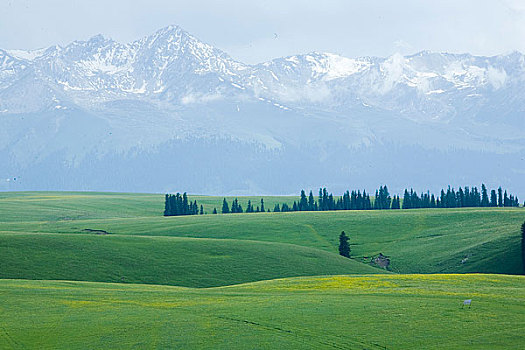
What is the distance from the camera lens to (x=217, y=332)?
51.0 meters

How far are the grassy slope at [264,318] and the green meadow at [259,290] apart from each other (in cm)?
13

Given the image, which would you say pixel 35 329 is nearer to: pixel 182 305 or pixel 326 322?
pixel 182 305

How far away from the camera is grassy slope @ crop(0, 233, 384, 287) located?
93750 millimetres

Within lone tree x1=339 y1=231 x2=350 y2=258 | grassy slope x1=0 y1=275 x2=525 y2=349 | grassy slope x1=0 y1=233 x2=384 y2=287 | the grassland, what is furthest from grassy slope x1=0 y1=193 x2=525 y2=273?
grassy slope x1=0 y1=275 x2=525 y2=349

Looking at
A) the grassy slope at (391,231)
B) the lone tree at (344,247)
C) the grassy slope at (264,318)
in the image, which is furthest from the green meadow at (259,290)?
the lone tree at (344,247)

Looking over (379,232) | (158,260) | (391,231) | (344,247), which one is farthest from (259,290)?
(391,231)

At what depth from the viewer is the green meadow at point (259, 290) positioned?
1967 inches

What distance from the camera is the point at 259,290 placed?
245 ft

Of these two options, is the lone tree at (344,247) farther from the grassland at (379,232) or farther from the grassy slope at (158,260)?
the grassy slope at (158,260)

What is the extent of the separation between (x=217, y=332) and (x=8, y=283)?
32.9 metres

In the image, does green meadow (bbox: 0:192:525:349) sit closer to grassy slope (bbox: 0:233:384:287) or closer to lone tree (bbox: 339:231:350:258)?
grassy slope (bbox: 0:233:384:287)

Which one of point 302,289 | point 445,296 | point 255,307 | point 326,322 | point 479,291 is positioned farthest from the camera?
point 302,289

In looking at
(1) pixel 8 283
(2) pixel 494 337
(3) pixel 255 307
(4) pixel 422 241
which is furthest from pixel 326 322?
(4) pixel 422 241

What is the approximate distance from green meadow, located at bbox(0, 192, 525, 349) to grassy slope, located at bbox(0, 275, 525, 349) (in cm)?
13
